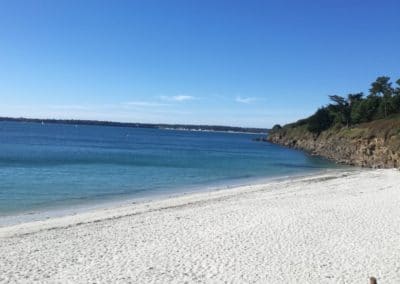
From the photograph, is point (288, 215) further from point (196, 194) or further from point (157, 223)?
point (196, 194)

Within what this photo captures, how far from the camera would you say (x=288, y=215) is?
20328 mm

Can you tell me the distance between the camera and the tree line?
265ft

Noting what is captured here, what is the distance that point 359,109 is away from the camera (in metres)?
84.5

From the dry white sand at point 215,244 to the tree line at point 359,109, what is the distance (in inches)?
2414

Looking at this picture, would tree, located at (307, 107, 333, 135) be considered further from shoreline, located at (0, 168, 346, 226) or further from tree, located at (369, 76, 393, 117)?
shoreline, located at (0, 168, 346, 226)

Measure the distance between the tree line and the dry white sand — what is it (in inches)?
2414

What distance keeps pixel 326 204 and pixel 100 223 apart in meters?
11.6

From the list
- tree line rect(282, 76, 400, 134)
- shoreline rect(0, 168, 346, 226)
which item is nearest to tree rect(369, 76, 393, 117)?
tree line rect(282, 76, 400, 134)

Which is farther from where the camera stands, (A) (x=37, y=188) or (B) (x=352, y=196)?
(A) (x=37, y=188)

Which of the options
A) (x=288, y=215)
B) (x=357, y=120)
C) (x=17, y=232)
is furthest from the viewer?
(x=357, y=120)

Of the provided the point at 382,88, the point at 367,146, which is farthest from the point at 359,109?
the point at 367,146

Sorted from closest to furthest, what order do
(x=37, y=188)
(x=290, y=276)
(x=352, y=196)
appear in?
(x=290, y=276)
(x=352, y=196)
(x=37, y=188)

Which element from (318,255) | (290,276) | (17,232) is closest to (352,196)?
(318,255)

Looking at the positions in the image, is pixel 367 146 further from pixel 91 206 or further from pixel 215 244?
pixel 215 244
